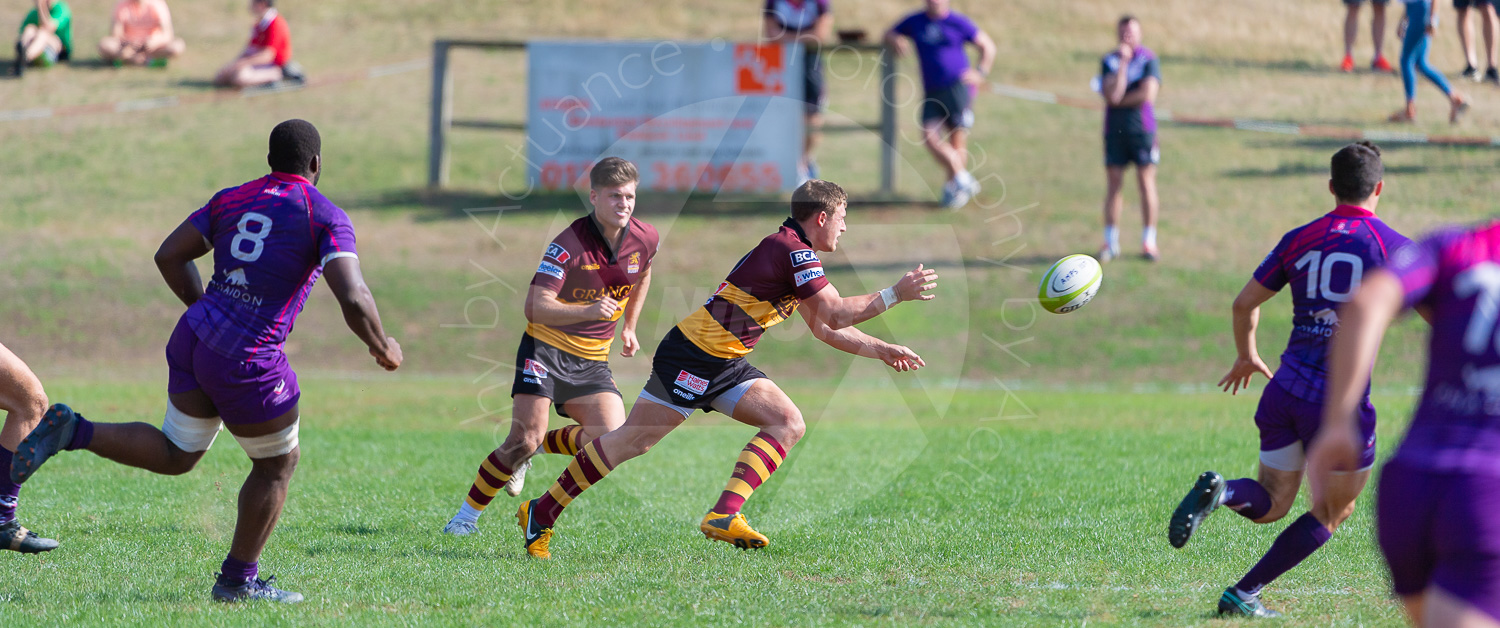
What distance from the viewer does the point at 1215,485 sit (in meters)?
4.92

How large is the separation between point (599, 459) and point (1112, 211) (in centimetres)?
1050

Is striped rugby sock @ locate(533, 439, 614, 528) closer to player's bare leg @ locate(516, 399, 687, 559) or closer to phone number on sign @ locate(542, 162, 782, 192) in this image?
player's bare leg @ locate(516, 399, 687, 559)

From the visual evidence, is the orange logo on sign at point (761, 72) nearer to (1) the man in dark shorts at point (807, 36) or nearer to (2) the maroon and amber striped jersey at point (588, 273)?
(1) the man in dark shorts at point (807, 36)

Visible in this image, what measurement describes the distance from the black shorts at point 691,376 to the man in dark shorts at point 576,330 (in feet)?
1.63

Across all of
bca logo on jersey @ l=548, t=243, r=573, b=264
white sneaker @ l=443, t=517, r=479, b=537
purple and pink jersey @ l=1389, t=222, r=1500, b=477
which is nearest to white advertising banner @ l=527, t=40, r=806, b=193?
bca logo on jersey @ l=548, t=243, r=573, b=264

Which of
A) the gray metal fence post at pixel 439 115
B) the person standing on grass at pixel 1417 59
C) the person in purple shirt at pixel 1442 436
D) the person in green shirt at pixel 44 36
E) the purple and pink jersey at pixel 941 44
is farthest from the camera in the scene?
the person in green shirt at pixel 44 36

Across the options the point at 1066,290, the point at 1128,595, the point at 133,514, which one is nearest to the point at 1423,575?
the point at 1128,595

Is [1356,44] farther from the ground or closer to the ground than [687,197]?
farther from the ground

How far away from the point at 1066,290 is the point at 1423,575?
359cm

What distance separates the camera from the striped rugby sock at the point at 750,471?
5.90m

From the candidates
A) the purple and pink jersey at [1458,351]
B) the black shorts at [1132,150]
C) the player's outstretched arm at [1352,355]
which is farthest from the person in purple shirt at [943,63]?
the player's outstretched arm at [1352,355]

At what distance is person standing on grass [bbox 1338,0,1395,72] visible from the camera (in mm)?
20641

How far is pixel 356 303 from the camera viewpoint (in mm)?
4691

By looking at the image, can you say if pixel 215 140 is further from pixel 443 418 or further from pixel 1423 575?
pixel 1423 575
